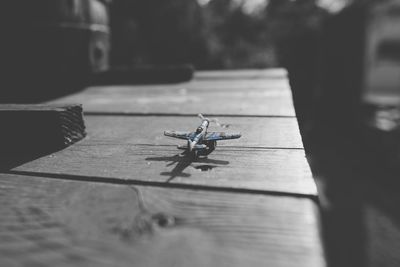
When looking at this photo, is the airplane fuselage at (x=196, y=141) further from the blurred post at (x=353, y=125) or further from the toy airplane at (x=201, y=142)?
the blurred post at (x=353, y=125)

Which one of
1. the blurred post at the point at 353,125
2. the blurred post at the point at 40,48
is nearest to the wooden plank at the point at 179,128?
the blurred post at the point at 40,48


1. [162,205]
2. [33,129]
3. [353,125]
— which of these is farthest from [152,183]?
[353,125]

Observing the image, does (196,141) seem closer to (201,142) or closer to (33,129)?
(201,142)

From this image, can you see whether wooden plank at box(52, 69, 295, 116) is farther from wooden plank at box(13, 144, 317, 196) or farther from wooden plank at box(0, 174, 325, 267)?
wooden plank at box(0, 174, 325, 267)

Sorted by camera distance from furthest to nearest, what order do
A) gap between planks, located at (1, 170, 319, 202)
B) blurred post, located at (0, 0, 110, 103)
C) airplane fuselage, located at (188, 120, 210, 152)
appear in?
blurred post, located at (0, 0, 110, 103) → airplane fuselage, located at (188, 120, 210, 152) → gap between planks, located at (1, 170, 319, 202)

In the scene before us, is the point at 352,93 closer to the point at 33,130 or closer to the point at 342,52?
the point at 342,52

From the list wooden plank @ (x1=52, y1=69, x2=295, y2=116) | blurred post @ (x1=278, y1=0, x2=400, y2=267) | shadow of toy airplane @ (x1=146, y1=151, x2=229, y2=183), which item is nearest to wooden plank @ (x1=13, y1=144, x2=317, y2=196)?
shadow of toy airplane @ (x1=146, y1=151, x2=229, y2=183)

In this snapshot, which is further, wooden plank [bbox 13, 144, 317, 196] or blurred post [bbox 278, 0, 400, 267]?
blurred post [bbox 278, 0, 400, 267]
